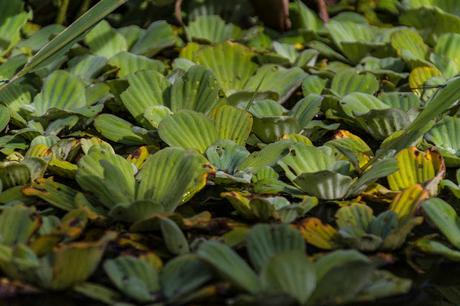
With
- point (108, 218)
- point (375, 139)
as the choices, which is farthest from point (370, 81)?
point (108, 218)

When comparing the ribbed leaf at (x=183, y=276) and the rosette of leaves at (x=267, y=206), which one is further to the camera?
the rosette of leaves at (x=267, y=206)

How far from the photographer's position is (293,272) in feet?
3.50

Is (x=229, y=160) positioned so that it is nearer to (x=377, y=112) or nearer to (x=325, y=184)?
(x=325, y=184)

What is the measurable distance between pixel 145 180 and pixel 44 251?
216 millimetres

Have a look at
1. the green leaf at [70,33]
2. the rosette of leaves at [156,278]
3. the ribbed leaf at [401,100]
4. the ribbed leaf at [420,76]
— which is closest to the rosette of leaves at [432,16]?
the ribbed leaf at [420,76]

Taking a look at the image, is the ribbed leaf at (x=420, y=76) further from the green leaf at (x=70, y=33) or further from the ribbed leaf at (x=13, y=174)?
the ribbed leaf at (x=13, y=174)

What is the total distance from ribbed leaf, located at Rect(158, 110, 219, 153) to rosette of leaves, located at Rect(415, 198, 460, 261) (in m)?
0.39

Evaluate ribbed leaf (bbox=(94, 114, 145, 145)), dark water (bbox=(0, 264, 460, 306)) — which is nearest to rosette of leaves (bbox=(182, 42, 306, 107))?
ribbed leaf (bbox=(94, 114, 145, 145))

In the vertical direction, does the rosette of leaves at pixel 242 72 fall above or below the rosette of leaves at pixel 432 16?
above

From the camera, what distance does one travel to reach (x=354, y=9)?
216 centimetres

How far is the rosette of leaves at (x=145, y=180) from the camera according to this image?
50.4 inches

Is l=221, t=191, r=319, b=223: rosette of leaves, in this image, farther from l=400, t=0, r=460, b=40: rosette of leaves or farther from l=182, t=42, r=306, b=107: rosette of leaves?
l=400, t=0, r=460, b=40: rosette of leaves

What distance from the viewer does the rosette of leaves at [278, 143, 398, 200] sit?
1331 mm

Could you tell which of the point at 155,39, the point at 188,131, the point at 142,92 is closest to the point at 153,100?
the point at 142,92
